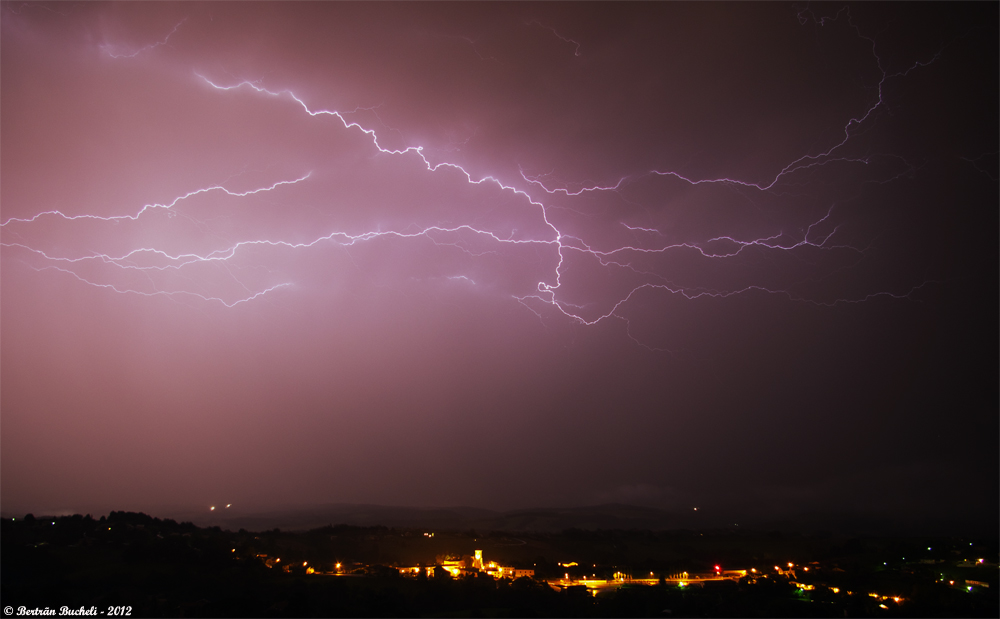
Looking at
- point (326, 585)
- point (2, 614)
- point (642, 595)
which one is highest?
point (2, 614)

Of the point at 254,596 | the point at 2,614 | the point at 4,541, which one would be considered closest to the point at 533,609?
the point at 254,596

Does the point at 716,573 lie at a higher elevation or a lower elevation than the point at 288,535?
lower

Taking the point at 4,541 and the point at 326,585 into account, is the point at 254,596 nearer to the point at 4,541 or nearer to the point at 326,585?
the point at 326,585

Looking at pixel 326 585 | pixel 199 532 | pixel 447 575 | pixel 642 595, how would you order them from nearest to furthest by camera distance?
pixel 326 585, pixel 642 595, pixel 447 575, pixel 199 532

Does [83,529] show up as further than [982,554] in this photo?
No

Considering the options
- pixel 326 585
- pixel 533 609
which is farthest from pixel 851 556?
pixel 326 585

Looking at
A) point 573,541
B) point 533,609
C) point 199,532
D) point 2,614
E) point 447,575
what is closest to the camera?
point 2,614

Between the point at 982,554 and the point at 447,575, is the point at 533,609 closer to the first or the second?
the point at 447,575
